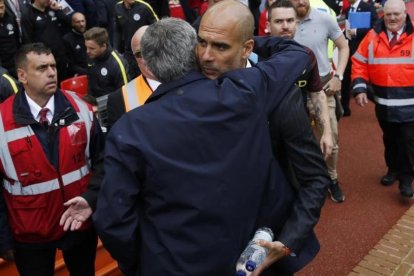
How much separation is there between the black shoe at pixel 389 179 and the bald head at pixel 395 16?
162 centimetres

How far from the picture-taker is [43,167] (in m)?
2.67

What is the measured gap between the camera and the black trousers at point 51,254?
2842 millimetres

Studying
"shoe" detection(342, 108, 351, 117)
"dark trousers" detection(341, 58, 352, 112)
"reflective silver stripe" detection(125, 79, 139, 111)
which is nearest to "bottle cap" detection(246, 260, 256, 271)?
"reflective silver stripe" detection(125, 79, 139, 111)

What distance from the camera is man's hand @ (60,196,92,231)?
8.21 feet

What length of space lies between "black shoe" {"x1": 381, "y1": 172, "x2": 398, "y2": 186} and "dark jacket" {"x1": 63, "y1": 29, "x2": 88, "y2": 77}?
408 cm

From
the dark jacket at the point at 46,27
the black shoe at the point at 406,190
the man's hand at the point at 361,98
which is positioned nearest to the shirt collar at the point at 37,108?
the man's hand at the point at 361,98

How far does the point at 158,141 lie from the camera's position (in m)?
1.70

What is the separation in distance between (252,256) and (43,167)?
139 cm

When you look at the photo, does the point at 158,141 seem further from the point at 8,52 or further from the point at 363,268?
the point at 8,52

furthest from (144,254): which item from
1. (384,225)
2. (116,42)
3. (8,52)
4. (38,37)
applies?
(116,42)

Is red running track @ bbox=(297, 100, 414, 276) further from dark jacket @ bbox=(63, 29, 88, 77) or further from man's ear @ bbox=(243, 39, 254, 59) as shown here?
dark jacket @ bbox=(63, 29, 88, 77)

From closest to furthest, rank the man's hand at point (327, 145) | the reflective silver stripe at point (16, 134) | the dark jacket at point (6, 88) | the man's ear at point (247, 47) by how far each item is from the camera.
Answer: the man's ear at point (247, 47) < the reflective silver stripe at point (16, 134) < the man's hand at point (327, 145) < the dark jacket at point (6, 88)

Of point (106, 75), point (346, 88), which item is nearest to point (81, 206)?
point (106, 75)

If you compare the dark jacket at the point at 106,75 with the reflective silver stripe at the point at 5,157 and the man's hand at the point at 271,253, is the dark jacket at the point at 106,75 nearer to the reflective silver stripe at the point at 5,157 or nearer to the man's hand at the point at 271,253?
the reflective silver stripe at the point at 5,157
